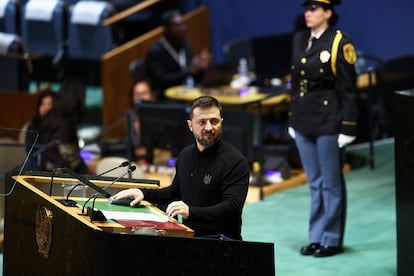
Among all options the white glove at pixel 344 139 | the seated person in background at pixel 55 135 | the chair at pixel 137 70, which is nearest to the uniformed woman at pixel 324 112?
the white glove at pixel 344 139

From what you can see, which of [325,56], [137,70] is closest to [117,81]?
[137,70]

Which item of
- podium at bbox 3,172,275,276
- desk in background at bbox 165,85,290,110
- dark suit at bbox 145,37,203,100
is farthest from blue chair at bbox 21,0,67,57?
podium at bbox 3,172,275,276

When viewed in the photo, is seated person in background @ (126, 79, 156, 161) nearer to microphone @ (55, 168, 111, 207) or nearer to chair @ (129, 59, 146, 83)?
chair @ (129, 59, 146, 83)

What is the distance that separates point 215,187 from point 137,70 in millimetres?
6199

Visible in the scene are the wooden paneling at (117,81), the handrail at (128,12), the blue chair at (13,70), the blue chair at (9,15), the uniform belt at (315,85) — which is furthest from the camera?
the blue chair at (9,15)

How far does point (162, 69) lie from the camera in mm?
12562

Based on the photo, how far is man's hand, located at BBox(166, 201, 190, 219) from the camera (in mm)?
6051

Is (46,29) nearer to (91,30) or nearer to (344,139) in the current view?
(91,30)

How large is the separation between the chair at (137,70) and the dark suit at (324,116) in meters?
4.22

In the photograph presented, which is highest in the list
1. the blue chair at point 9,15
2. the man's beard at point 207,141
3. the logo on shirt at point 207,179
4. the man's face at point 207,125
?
the blue chair at point 9,15

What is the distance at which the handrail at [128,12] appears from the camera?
1345 centimetres

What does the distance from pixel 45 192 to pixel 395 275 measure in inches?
103

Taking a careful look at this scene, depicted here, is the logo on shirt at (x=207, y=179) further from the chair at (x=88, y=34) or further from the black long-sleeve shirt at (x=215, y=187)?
the chair at (x=88, y=34)

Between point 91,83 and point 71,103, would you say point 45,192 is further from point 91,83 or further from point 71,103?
→ point 91,83
